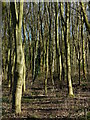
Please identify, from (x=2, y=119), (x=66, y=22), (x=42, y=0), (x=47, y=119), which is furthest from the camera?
(x=42, y=0)

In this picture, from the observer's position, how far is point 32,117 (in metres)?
9.60

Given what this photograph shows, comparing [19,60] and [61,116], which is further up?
[19,60]

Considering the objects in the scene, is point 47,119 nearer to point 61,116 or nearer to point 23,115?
point 61,116

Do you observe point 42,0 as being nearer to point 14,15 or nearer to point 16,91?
point 14,15

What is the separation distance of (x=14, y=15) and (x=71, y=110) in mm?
5367

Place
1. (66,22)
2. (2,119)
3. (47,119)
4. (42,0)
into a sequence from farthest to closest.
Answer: (42,0) → (66,22) → (2,119) → (47,119)

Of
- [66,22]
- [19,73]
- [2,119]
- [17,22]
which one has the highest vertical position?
[66,22]

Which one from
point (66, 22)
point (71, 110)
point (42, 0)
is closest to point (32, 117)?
point (71, 110)

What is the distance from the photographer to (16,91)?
10.7 meters

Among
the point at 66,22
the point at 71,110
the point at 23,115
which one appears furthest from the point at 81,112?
the point at 66,22

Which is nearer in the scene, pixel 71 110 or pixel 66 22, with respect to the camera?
pixel 71 110

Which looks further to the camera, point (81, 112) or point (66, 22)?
point (66, 22)

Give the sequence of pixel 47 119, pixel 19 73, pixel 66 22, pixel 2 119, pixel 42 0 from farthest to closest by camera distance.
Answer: pixel 42 0
pixel 66 22
pixel 19 73
pixel 2 119
pixel 47 119

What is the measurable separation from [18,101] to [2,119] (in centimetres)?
123
